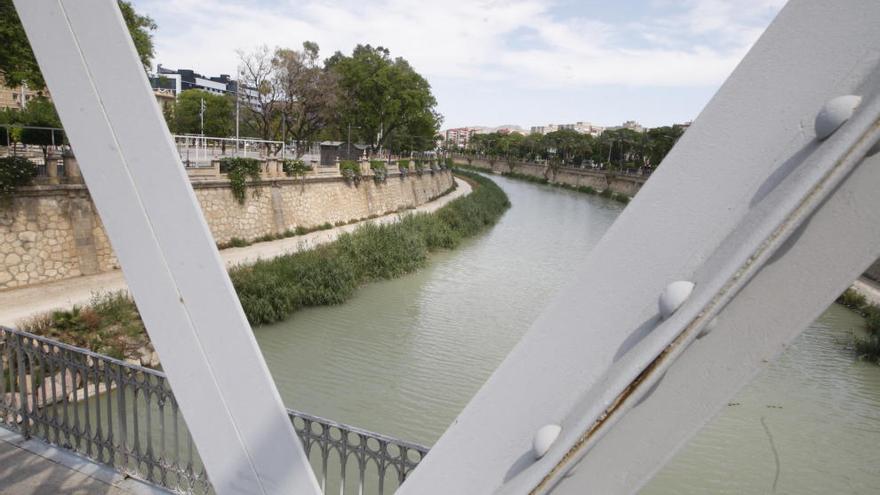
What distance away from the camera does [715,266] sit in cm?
53

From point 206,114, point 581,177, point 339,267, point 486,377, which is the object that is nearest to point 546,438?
point 486,377

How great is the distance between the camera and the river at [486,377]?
6297 mm

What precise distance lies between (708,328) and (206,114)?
41917mm

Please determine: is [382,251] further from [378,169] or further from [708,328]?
[708,328]

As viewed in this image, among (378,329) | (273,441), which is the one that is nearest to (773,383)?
(378,329)

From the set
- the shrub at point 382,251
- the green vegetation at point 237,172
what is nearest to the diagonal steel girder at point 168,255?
the shrub at point 382,251

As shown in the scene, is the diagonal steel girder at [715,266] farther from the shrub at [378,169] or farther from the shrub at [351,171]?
the shrub at [378,169]

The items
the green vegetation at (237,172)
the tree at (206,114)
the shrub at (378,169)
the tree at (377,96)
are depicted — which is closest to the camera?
the green vegetation at (237,172)

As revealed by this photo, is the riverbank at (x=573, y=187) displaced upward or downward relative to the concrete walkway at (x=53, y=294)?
upward

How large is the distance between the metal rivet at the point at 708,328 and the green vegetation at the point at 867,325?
9.71m

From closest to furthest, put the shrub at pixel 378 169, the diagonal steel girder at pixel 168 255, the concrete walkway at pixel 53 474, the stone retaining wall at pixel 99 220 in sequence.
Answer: the diagonal steel girder at pixel 168 255 < the concrete walkway at pixel 53 474 < the stone retaining wall at pixel 99 220 < the shrub at pixel 378 169

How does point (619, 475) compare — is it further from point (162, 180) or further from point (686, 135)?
point (162, 180)

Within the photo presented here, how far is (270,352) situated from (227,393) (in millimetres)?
7941

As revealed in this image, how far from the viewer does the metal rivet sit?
0.54 metres
